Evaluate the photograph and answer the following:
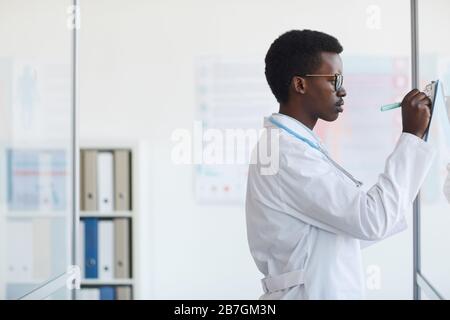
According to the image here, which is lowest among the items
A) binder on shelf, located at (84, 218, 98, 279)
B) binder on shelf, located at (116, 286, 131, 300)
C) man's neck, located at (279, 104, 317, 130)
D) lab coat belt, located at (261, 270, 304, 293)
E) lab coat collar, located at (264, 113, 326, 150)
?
binder on shelf, located at (116, 286, 131, 300)

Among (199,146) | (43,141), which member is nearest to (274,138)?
(199,146)

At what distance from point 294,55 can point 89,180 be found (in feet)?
4.99

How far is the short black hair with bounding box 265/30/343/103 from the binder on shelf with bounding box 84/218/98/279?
147 cm

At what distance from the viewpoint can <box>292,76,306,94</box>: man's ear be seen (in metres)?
0.90

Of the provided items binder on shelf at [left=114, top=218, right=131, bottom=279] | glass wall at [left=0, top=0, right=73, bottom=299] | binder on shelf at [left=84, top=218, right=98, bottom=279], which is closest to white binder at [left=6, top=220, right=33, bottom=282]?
glass wall at [left=0, top=0, right=73, bottom=299]

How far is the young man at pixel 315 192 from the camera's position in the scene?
0.81 m

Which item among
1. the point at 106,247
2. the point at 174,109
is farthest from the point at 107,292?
the point at 174,109

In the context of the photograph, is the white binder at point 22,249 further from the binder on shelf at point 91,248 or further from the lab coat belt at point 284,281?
the lab coat belt at point 284,281

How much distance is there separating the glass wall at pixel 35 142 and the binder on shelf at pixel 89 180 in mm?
63

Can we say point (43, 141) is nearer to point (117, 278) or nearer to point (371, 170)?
point (117, 278)

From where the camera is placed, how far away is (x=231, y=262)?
244 centimetres

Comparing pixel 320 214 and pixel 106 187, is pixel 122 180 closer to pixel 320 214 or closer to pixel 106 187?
pixel 106 187

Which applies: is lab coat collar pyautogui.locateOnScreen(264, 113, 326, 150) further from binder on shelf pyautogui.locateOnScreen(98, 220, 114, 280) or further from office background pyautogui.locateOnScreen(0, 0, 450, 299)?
binder on shelf pyautogui.locateOnScreen(98, 220, 114, 280)

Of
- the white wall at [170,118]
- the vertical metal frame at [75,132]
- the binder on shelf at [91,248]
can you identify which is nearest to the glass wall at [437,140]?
the vertical metal frame at [75,132]
